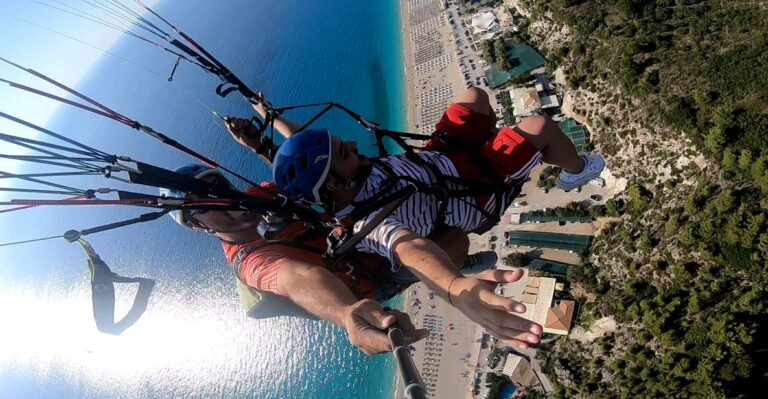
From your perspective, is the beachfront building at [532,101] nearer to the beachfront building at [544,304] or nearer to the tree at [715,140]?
the tree at [715,140]

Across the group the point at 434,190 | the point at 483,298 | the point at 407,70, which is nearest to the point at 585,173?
the point at 434,190

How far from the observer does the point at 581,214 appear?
1363cm

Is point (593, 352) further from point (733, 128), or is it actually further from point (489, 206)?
point (489, 206)

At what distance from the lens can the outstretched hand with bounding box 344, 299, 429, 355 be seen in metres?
1.52

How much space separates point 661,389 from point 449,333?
18.9ft

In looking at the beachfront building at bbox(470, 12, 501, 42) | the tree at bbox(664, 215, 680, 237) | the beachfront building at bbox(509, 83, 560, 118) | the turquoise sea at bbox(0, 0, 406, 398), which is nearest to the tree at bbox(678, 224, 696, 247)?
the tree at bbox(664, 215, 680, 237)

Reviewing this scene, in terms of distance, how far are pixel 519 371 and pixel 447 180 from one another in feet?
37.3

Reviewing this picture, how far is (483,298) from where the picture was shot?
4.79 feet

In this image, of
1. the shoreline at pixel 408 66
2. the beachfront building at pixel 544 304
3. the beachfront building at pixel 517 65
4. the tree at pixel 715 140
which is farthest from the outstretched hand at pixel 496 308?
the shoreline at pixel 408 66

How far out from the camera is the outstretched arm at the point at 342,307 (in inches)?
61.0

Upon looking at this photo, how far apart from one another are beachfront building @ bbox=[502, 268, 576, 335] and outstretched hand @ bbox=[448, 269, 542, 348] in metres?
11.6

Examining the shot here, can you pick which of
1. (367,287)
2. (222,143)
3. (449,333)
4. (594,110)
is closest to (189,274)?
(222,143)

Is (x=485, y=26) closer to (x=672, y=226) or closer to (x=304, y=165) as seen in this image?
(x=672, y=226)

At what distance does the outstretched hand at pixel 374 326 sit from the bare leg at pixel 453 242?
129 cm
